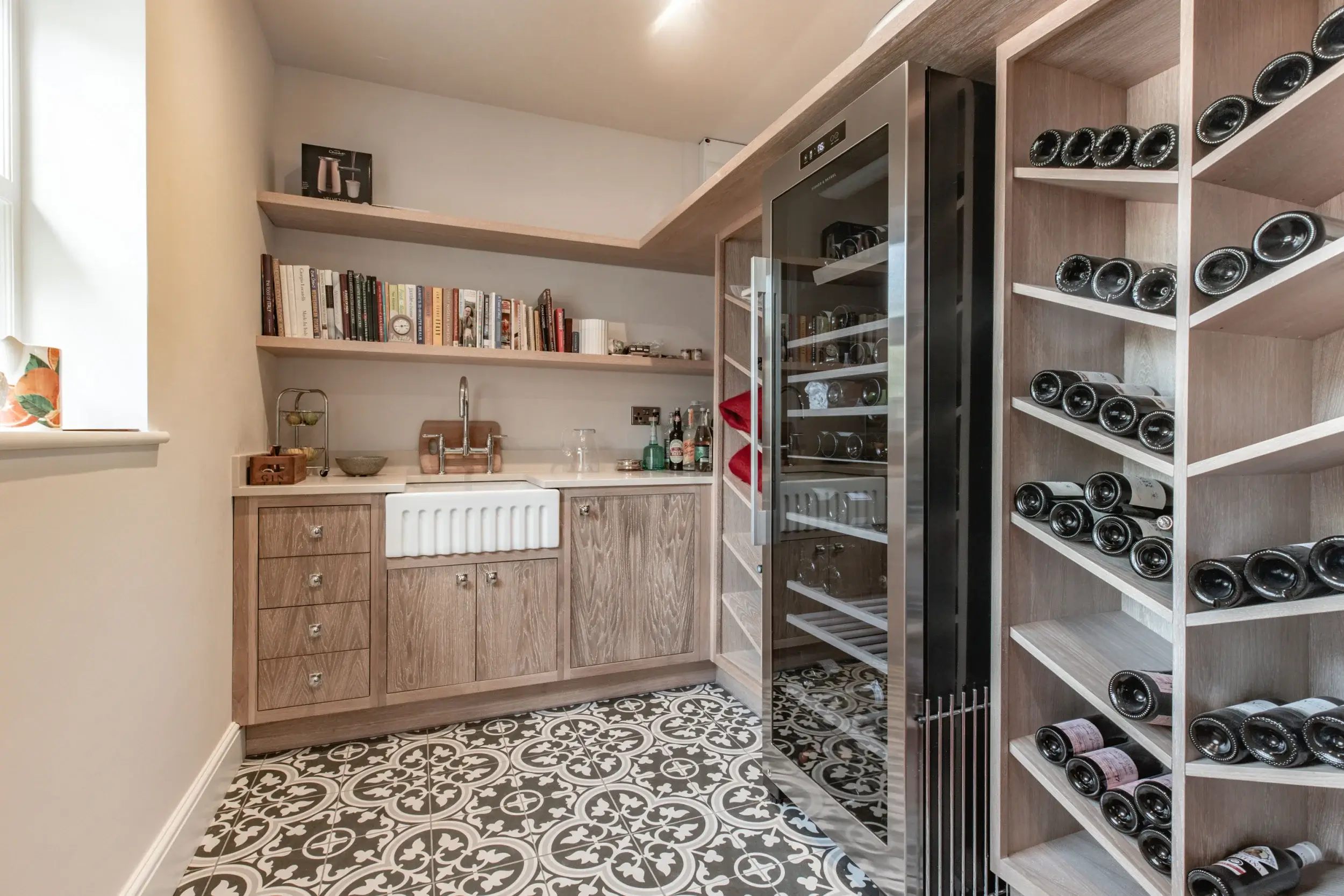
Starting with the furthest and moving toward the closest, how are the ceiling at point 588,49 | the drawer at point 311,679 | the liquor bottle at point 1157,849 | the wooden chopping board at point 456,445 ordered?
the wooden chopping board at point 456,445, the ceiling at point 588,49, the drawer at point 311,679, the liquor bottle at point 1157,849

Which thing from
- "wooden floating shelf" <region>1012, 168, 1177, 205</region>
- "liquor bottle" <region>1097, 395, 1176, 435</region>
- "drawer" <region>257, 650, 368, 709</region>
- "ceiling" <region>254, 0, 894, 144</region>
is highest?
"ceiling" <region>254, 0, 894, 144</region>

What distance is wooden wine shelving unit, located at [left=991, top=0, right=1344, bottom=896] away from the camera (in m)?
1.00

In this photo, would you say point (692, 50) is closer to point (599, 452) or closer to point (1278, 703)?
point (599, 452)

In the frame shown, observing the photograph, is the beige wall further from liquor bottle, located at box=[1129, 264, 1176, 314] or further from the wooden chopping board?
liquor bottle, located at box=[1129, 264, 1176, 314]

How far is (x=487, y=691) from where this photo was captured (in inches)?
96.3

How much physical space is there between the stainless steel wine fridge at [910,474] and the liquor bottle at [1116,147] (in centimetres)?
24

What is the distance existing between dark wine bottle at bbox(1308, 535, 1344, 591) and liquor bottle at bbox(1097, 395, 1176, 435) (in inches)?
12.5

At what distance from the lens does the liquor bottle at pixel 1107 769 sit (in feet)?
3.96

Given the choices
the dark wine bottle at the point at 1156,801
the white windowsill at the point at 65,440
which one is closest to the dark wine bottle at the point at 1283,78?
the dark wine bottle at the point at 1156,801

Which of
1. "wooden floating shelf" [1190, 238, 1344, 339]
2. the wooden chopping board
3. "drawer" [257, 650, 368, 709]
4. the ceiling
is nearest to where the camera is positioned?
"wooden floating shelf" [1190, 238, 1344, 339]

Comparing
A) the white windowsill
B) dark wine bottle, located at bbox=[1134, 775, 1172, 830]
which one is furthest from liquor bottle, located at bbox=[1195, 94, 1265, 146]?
the white windowsill

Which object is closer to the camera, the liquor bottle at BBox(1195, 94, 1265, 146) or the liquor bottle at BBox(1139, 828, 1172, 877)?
the liquor bottle at BBox(1195, 94, 1265, 146)

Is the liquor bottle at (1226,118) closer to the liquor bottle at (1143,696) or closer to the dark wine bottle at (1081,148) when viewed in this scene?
the dark wine bottle at (1081,148)

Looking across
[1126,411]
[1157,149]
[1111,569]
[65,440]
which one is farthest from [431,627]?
[1157,149]
